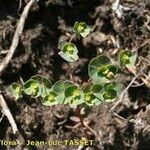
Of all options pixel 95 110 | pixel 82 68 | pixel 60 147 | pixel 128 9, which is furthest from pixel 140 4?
pixel 60 147

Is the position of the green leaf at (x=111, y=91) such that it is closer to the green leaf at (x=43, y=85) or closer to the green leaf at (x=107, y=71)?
the green leaf at (x=107, y=71)

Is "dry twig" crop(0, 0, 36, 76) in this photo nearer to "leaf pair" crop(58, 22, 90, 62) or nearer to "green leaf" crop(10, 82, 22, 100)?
"green leaf" crop(10, 82, 22, 100)

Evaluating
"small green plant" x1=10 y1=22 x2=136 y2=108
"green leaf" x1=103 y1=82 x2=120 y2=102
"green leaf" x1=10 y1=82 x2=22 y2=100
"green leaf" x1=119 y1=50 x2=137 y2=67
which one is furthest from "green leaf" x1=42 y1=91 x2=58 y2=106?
"green leaf" x1=119 y1=50 x2=137 y2=67

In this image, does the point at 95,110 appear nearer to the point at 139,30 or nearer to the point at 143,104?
the point at 143,104

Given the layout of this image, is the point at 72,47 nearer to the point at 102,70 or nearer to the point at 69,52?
the point at 69,52

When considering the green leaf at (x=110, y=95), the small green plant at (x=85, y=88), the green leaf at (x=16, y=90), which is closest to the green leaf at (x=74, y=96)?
the small green plant at (x=85, y=88)
